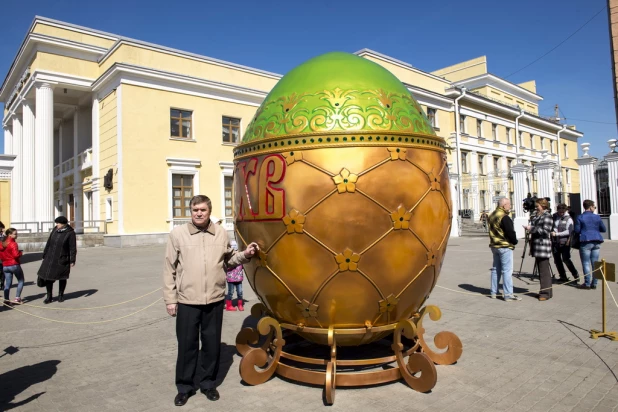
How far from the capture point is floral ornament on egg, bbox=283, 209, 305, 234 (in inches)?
143

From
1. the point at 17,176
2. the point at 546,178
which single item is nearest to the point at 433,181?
the point at 546,178

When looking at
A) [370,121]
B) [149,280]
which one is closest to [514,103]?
[149,280]

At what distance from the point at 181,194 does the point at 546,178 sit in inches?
737

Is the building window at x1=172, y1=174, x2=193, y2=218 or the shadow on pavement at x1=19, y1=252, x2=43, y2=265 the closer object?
the shadow on pavement at x1=19, y1=252, x2=43, y2=265

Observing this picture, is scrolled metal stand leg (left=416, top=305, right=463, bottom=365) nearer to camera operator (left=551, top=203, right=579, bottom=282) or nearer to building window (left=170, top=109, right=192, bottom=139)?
camera operator (left=551, top=203, right=579, bottom=282)

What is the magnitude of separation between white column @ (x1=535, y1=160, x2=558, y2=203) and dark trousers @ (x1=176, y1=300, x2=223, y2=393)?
68.9 feet

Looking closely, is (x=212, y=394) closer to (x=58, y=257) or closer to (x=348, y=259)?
(x=348, y=259)

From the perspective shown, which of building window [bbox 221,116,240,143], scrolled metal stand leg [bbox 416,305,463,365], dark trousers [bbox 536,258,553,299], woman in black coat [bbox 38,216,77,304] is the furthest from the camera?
building window [bbox 221,116,240,143]

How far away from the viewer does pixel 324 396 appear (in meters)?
3.66

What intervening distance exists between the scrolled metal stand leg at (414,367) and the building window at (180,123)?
21516 mm

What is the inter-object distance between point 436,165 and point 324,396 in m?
2.28

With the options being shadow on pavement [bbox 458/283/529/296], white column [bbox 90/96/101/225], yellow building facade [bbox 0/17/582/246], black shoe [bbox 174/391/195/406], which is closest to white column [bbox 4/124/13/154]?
yellow building facade [bbox 0/17/582/246]

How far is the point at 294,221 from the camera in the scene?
3.66m

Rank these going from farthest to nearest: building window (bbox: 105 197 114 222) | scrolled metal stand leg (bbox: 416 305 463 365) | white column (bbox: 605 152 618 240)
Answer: building window (bbox: 105 197 114 222) < white column (bbox: 605 152 618 240) < scrolled metal stand leg (bbox: 416 305 463 365)
